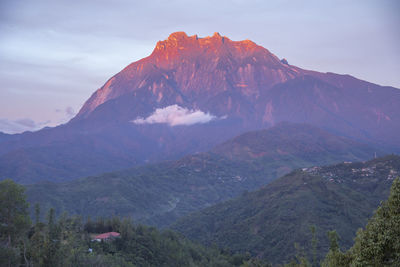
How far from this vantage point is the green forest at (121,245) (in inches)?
556

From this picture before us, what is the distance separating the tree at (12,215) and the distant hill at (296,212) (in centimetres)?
5187

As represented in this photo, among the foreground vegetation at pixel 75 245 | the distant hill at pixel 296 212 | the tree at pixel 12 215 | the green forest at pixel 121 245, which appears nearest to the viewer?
the green forest at pixel 121 245

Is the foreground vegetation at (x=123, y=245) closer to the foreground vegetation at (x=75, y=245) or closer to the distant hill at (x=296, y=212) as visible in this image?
the foreground vegetation at (x=75, y=245)

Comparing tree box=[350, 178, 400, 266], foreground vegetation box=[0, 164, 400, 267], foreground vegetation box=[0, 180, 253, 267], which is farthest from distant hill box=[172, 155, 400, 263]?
tree box=[350, 178, 400, 266]

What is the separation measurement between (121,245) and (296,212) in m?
55.9

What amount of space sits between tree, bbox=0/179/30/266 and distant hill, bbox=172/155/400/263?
5187 cm

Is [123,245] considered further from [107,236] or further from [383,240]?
[383,240]

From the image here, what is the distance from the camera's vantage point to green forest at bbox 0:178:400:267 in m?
14.1

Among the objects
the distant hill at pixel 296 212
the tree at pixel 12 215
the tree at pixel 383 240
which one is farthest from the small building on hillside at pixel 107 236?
the tree at pixel 383 240

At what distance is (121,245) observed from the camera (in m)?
53.8

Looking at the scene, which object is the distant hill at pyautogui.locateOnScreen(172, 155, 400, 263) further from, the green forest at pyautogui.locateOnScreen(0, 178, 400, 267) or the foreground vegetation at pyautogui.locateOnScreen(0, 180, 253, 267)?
the foreground vegetation at pyautogui.locateOnScreen(0, 180, 253, 267)

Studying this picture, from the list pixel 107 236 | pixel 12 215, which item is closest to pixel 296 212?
pixel 107 236

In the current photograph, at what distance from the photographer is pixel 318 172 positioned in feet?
445

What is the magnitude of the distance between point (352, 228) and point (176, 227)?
163 feet
